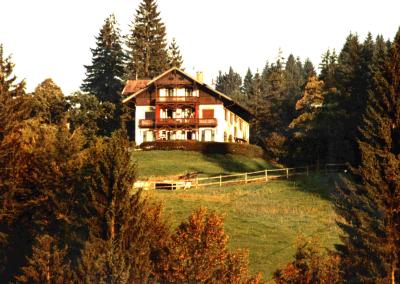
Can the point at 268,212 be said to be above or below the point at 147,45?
below

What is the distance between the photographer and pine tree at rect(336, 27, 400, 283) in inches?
1185

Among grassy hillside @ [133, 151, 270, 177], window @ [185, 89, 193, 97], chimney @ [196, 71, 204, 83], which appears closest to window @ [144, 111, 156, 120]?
window @ [185, 89, 193, 97]

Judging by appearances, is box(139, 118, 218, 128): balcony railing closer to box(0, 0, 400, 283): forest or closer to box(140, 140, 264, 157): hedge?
box(140, 140, 264, 157): hedge

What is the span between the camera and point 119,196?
1251 inches

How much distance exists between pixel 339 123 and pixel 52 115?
118 feet

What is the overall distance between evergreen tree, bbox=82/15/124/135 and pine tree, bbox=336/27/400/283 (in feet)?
241

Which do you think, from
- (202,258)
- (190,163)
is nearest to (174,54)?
(190,163)

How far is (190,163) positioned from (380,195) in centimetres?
4666

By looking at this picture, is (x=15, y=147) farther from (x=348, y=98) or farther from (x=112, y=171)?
(x=348, y=98)

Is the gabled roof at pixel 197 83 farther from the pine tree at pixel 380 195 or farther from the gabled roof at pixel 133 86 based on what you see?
the pine tree at pixel 380 195

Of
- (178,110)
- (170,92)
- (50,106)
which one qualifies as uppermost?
(170,92)

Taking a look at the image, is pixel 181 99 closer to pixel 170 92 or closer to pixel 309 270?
pixel 170 92

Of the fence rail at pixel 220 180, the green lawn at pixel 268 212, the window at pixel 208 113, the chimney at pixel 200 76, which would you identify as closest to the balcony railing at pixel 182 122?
the window at pixel 208 113

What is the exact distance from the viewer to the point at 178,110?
89062 mm
